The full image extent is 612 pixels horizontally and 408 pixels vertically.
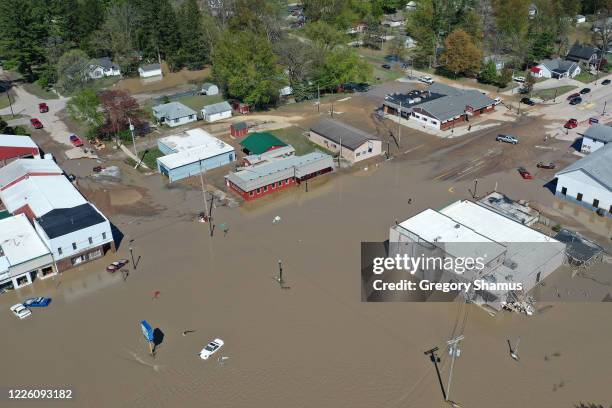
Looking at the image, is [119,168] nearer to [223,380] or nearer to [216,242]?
[216,242]

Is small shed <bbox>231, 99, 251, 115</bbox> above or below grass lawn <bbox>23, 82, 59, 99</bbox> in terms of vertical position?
below

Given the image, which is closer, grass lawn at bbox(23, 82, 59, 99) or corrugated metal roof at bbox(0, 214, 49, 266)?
corrugated metal roof at bbox(0, 214, 49, 266)

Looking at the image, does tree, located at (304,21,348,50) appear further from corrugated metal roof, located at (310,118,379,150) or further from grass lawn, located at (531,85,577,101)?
grass lawn, located at (531,85,577,101)

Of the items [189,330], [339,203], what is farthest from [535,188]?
[189,330]

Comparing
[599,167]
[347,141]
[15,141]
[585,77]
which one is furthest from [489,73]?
[15,141]

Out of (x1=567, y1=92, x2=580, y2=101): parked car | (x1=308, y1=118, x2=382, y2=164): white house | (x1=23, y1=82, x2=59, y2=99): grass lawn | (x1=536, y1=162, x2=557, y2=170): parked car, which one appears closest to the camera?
(x1=536, y1=162, x2=557, y2=170): parked car

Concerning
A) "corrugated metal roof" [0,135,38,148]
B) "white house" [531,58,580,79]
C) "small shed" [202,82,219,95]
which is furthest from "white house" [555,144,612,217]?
"corrugated metal roof" [0,135,38,148]

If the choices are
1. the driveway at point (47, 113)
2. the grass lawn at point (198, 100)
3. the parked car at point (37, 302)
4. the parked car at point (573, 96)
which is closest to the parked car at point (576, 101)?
the parked car at point (573, 96)

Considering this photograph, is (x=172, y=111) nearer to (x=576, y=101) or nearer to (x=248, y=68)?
(x=248, y=68)
